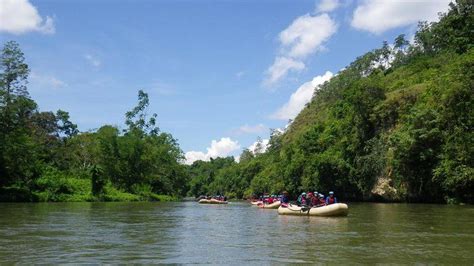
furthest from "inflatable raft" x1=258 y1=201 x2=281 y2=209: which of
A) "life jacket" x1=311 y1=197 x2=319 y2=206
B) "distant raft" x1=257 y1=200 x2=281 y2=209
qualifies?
"life jacket" x1=311 y1=197 x2=319 y2=206

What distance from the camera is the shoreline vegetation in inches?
1603

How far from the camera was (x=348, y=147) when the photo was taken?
5681 cm

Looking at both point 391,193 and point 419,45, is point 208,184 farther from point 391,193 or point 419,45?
point 391,193

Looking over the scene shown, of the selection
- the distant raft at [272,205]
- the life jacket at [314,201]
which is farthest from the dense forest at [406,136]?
the life jacket at [314,201]

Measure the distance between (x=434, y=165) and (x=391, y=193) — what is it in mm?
7358

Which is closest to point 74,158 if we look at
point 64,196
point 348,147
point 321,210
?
point 64,196

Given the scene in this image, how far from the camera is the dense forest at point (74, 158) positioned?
49.0 m

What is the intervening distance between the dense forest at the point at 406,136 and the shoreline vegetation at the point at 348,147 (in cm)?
12

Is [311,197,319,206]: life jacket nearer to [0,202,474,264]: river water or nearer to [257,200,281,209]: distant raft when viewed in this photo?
[0,202,474,264]: river water

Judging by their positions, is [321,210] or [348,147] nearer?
[321,210]

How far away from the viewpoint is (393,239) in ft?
49.4

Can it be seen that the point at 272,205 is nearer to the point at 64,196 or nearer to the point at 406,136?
the point at 406,136

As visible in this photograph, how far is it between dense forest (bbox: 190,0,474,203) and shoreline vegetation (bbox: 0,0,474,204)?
0.40 feet

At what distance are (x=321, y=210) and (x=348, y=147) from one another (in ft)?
107
